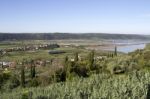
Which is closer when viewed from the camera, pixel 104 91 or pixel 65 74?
pixel 104 91

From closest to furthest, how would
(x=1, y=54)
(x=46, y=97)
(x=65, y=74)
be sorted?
(x=46, y=97), (x=65, y=74), (x=1, y=54)

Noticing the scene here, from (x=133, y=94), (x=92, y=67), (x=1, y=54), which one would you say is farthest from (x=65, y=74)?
(x=1, y=54)

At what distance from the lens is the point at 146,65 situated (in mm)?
64562

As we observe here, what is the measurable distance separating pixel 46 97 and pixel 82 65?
4010 centimetres

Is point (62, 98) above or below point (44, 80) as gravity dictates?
above

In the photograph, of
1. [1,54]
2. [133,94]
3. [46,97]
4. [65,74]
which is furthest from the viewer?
[1,54]

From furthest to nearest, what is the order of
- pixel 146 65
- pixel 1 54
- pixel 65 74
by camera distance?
pixel 1 54 < pixel 65 74 < pixel 146 65

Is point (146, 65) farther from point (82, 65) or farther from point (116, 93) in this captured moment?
point (116, 93)

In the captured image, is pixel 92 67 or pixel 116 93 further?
pixel 92 67

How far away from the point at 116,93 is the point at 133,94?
191 cm

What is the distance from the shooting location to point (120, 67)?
6881cm

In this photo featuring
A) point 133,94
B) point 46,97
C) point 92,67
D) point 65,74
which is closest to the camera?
point 133,94

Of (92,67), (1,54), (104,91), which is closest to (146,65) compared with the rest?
(92,67)

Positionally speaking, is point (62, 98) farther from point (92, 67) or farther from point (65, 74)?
point (92, 67)
